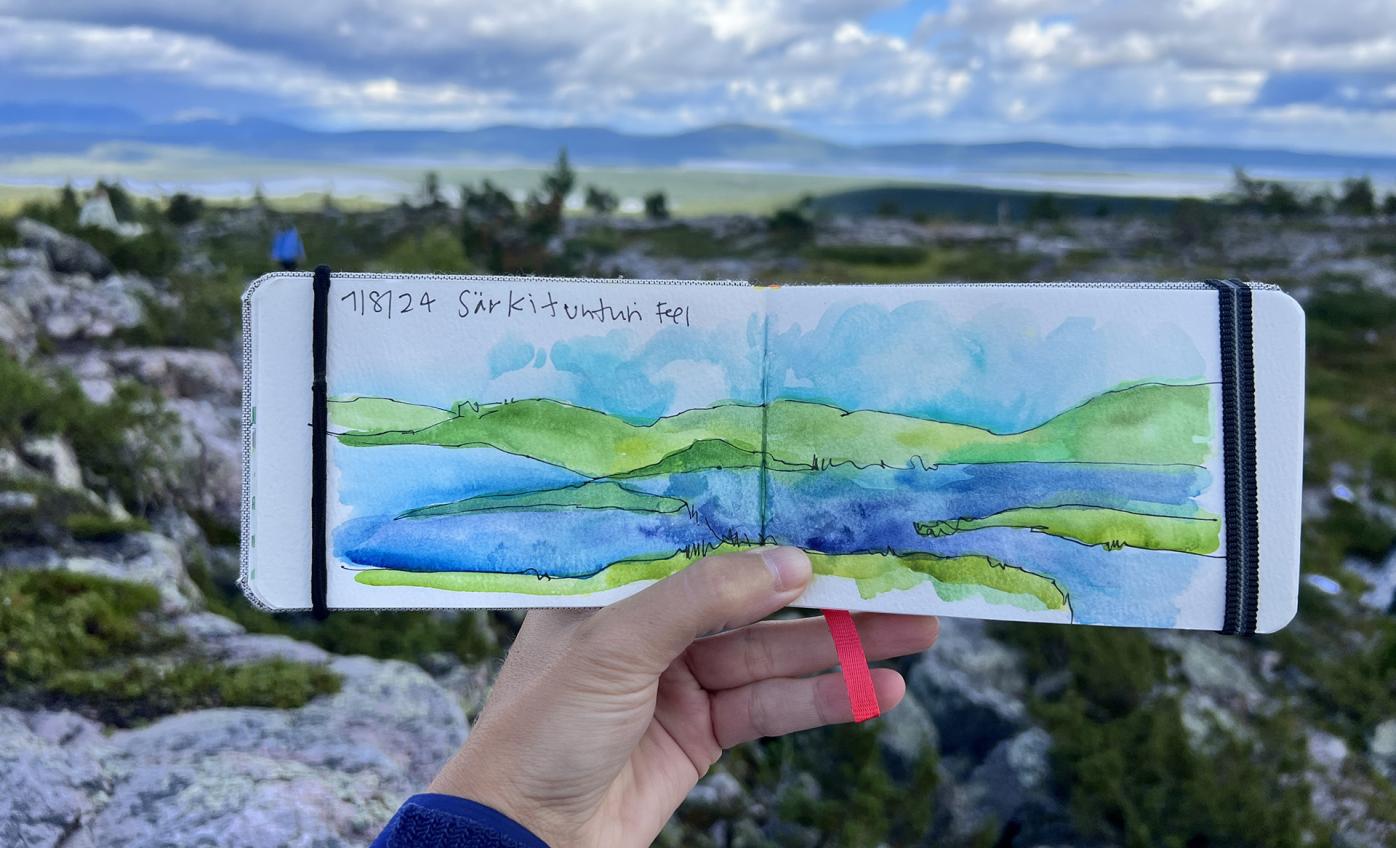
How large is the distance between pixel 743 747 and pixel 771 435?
474 centimetres

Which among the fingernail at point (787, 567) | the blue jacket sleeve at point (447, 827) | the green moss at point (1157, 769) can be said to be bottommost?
the green moss at point (1157, 769)

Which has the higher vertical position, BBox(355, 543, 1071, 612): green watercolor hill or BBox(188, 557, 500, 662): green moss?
BBox(355, 543, 1071, 612): green watercolor hill

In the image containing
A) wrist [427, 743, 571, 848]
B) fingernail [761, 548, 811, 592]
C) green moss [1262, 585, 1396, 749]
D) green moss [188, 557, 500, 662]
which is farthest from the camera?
green moss [1262, 585, 1396, 749]

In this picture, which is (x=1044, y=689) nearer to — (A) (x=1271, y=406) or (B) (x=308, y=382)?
(A) (x=1271, y=406)

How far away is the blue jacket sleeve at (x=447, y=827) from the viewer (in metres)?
2.10

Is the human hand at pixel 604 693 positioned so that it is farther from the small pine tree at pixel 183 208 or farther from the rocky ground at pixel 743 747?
the small pine tree at pixel 183 208

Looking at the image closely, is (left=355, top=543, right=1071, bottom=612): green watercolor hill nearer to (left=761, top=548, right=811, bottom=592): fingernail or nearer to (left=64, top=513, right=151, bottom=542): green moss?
(left=761, top=548, right=811, bottom=592): fingernail

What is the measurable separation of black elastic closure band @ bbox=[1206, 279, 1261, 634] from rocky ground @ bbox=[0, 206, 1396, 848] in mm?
2896

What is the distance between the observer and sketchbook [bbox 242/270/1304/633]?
2.46 metres

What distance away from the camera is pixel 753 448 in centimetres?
256

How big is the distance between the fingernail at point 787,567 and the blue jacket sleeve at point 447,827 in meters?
0.92

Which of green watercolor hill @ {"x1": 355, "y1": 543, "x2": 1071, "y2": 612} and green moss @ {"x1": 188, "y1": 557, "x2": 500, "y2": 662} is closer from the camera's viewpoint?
green watercolor hill @ {"x1": 355, "y1": 543, "x2": 1071, "y2": 612}

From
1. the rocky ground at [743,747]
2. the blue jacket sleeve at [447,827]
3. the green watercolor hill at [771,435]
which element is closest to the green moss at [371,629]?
the rocky ground at [743,747]

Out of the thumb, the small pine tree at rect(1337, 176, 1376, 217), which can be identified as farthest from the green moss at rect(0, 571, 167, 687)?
the small pine tree at rect(1337, 176, 1376, 217)
